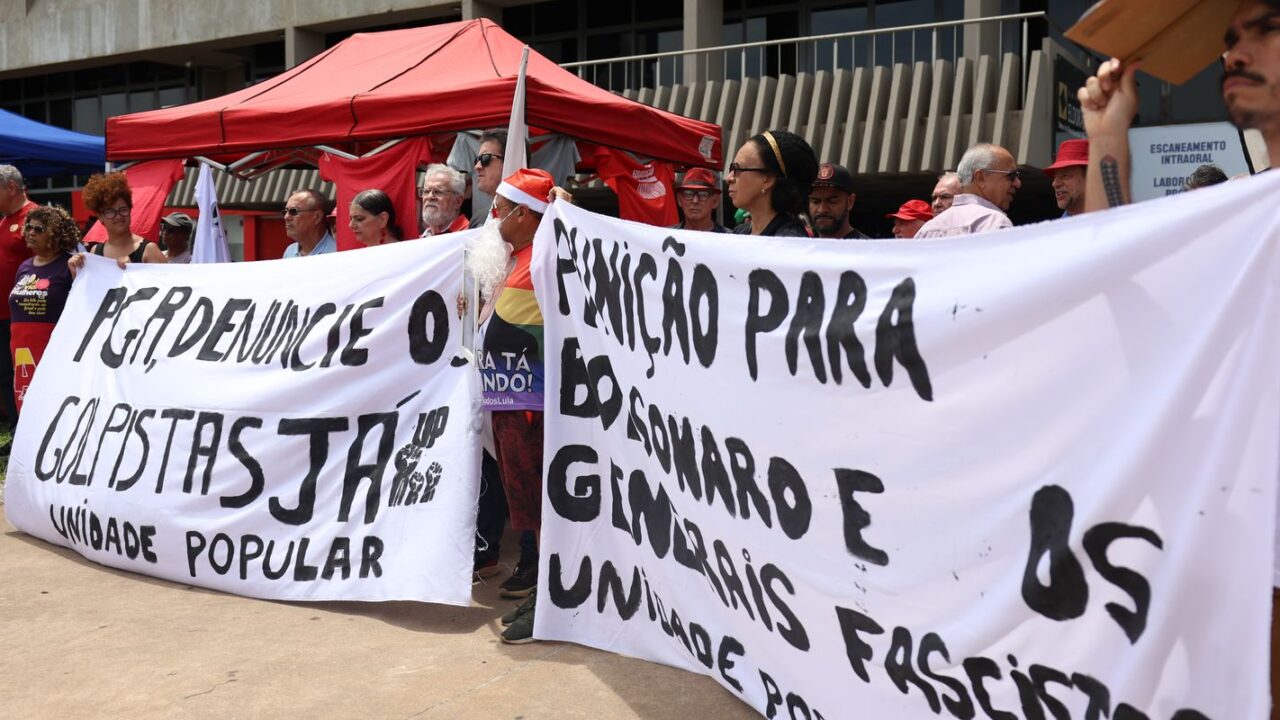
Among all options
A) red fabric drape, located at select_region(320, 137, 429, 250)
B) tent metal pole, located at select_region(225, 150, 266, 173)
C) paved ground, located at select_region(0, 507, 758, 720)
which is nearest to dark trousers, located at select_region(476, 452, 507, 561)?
paved ground, located at select_region(0, 507, 758, 720)

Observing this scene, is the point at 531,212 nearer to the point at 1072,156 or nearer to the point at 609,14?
the point at 1072,156

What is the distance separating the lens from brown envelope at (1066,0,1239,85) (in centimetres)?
221

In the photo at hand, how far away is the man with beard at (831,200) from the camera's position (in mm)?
5875

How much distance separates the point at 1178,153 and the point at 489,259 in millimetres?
8512

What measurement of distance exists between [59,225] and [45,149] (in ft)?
15.4

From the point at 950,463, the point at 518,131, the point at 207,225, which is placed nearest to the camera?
the point at 950,463

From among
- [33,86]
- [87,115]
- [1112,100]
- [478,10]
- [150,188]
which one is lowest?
[1112,100]

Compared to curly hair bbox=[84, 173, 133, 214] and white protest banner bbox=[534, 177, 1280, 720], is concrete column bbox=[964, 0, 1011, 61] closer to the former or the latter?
curly hair bbox=[84, 173, 133, 214]

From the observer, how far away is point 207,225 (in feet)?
24.7

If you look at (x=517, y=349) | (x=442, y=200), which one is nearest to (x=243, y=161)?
(x=442, y=200)

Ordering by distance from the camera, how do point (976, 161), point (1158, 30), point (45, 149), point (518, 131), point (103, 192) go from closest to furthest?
point (1158, 30) → point (976, 161) → point (518, 131) → point (103, 192) → point (45, 149)

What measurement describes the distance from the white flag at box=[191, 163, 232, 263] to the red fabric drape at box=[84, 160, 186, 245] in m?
0.28

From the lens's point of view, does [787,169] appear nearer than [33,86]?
Yes

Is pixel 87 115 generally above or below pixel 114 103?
below
